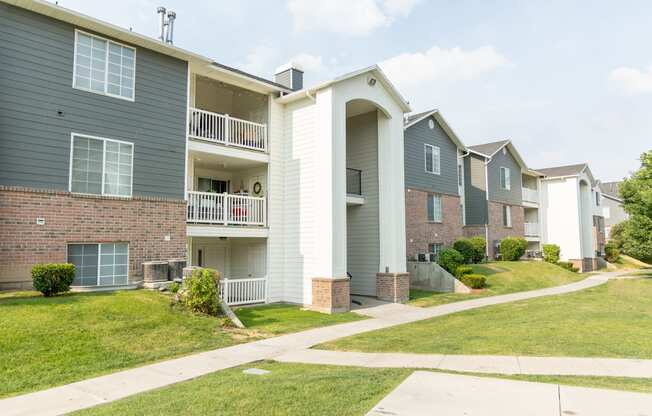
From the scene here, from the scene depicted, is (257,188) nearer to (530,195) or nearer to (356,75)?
(356,75)

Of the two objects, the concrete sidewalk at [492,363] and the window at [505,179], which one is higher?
the window at [505,179]

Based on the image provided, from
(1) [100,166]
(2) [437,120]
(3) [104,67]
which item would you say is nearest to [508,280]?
(2) [437,120]

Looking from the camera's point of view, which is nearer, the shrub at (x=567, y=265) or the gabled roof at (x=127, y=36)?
the gabled roof at (x=127, y=36)

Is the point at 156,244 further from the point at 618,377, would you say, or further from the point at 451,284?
the point at 451,284

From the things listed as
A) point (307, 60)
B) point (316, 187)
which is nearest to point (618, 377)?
point (316, 187)

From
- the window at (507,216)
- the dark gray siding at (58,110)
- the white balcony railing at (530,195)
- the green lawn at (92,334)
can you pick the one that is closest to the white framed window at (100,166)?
the dark gray siding at (58,110)

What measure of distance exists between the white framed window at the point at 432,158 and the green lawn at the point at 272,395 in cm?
1950

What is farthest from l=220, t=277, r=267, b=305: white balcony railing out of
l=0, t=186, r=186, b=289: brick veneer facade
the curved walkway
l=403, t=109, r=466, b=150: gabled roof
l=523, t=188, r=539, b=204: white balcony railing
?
l=523, t=188, r=539, b=204: white balcony railing

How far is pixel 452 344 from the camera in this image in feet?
31.0

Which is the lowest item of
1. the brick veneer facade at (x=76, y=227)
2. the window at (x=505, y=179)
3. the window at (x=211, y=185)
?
the brick veneer facade at (x=76, y=227)

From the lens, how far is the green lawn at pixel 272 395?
527 centimetres

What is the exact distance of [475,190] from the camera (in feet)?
101

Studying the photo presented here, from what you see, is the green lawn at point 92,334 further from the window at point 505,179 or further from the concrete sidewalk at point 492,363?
the window at point 505,179

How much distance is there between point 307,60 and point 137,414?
17084mm
